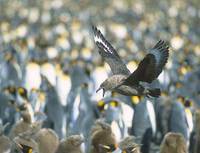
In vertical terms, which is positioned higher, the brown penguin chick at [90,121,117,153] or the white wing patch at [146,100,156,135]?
the white wing patch at [146,100,156,135]

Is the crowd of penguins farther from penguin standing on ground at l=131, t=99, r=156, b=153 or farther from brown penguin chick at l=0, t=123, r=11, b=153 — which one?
brown penguin chick at l=0, t=123, r=11, b=153

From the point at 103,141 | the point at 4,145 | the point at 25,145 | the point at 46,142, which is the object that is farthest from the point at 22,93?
the point at 25,145

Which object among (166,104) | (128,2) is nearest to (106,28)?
(128,2)

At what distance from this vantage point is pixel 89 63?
82.2 feet

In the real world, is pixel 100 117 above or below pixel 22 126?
above

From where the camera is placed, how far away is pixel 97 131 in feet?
34.0

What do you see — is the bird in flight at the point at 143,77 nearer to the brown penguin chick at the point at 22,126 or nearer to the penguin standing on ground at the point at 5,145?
the penguin standing on ground at the point at 5,145

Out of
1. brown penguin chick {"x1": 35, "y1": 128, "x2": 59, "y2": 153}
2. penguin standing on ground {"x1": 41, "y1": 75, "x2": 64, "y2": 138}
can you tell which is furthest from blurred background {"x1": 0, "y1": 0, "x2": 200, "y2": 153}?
brown penguin chick {"x1": 35, "y1": 128, "x2": 59, "y2": 153}

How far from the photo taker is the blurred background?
13195 mm

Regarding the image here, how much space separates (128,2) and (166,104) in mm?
39226

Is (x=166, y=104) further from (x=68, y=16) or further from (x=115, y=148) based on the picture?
(x=68, y=16)

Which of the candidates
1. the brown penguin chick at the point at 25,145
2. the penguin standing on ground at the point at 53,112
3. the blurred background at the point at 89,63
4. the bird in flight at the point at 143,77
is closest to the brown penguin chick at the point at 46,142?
the brown penguin chick at the point at 25,145

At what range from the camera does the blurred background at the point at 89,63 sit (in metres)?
13.2

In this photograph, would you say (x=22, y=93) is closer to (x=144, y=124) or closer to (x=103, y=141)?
(x=144, y=124)
